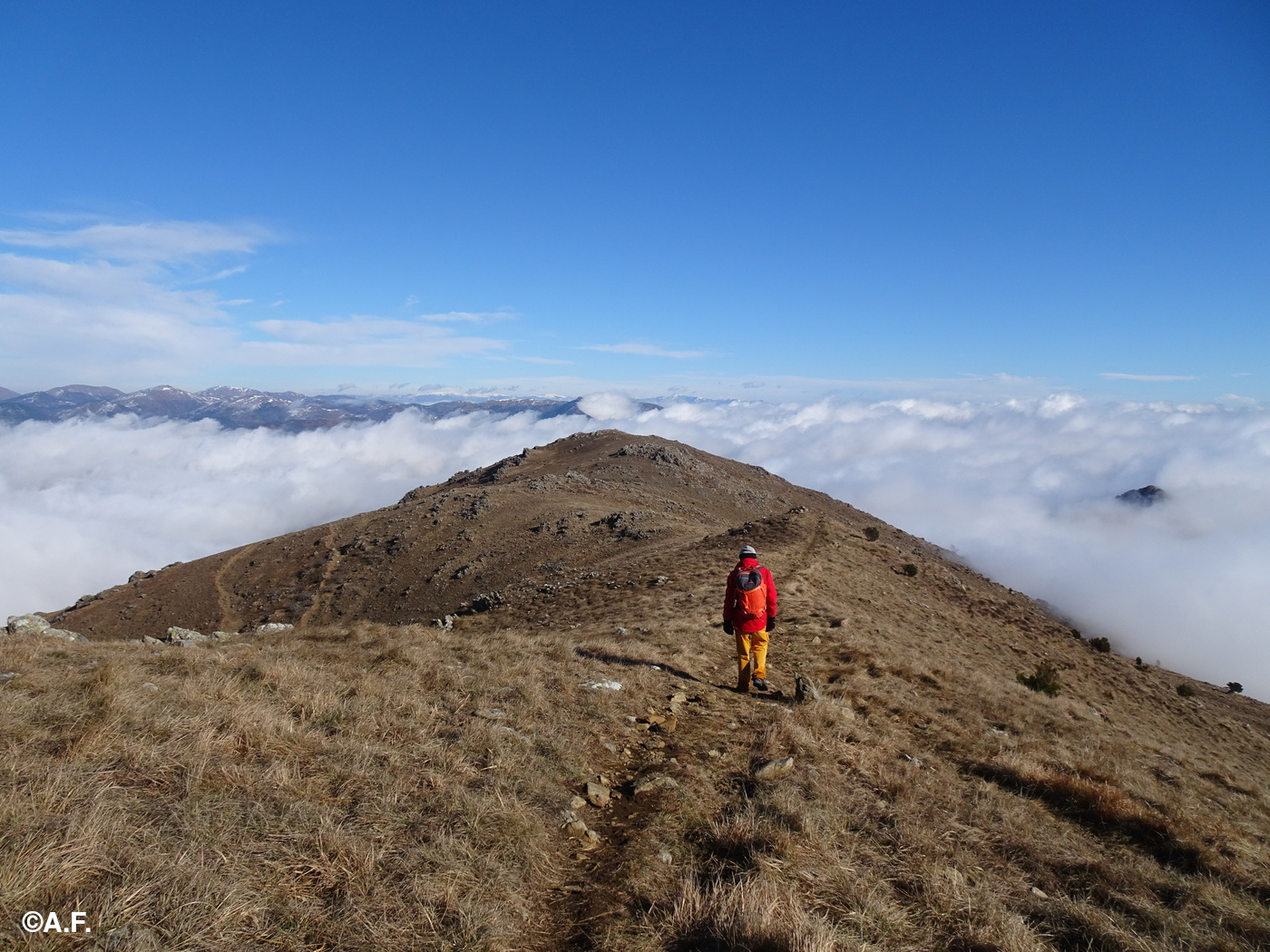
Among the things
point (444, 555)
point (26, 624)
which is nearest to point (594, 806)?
point (26, 624)

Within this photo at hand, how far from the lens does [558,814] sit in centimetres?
548

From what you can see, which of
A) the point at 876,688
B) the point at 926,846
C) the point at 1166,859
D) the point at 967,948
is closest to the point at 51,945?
the point at 967,948

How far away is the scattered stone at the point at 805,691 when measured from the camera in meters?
9.40

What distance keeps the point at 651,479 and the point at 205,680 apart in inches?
1941

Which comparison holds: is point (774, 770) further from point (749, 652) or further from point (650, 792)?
point (749, 652)

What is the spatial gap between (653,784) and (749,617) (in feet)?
13.7

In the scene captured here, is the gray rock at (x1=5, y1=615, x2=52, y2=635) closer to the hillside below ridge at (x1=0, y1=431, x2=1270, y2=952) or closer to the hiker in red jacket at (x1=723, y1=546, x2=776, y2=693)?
the hillside below ridge at (x1=0, y1=431, x2=1270, y2=952)

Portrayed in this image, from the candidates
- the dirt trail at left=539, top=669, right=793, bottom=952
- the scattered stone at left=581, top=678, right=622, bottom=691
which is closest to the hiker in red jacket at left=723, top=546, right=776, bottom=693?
the dirt trail at left=539, top=669, right=793, bottom=952

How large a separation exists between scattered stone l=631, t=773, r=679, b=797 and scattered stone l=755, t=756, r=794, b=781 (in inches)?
37.7

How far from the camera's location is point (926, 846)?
5305 millimetres

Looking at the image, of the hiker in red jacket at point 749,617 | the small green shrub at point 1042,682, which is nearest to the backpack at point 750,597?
the hiker in red jacket at point 749,617

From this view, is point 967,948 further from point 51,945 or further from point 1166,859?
point 51,945

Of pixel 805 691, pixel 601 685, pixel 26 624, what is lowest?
pixel 26 624

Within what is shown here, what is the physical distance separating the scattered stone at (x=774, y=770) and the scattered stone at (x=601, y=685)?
116 inches
